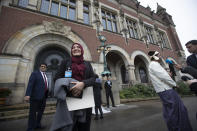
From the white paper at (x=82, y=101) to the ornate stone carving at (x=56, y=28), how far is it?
6.95 m

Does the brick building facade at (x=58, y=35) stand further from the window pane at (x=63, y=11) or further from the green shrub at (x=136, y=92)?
the green shrub at (x=136, y=92)

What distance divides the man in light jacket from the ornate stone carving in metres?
7.01

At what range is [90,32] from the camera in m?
8.65

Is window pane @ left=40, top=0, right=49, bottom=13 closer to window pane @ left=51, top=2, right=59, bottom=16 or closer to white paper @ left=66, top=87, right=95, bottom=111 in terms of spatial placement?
window pane @ left=51, top=2, right=59, bottom=16

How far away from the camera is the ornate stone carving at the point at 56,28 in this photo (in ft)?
22.1

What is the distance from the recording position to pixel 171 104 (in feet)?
5.98

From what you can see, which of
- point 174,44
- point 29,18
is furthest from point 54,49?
point 174,44

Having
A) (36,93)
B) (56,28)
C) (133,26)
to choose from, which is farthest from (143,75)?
(36,93)

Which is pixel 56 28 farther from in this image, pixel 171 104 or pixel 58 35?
pixel 171 104

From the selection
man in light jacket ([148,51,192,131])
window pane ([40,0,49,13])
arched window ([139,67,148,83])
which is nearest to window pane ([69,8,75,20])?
window pane ([40,0,49,13])

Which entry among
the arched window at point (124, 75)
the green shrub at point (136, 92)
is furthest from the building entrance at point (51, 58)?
the arched window at point (124, 75)

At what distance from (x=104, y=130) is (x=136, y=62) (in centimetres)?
1263

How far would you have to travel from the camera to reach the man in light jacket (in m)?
1.75

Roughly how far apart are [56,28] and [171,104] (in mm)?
7817
